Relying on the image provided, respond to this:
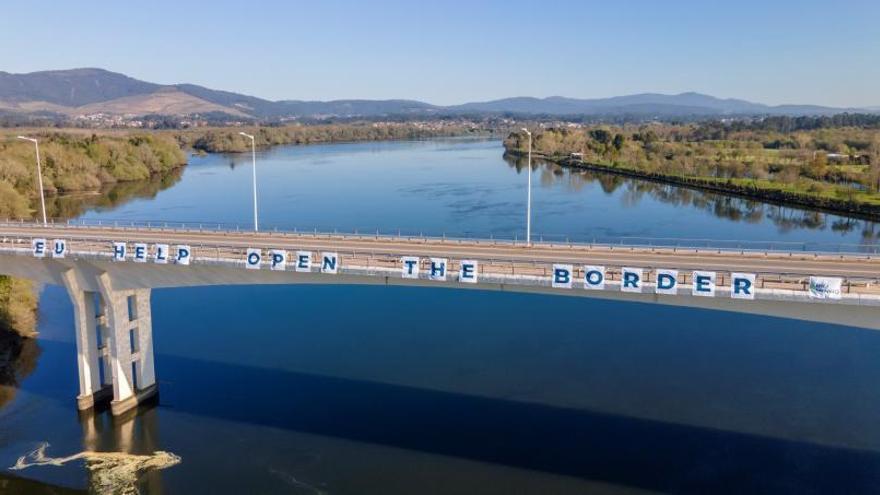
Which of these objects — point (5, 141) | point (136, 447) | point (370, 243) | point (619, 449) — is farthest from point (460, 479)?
point (5, 141)

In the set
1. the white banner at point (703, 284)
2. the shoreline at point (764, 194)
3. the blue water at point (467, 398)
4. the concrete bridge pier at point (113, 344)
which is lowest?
the blue water at point (467, 398)

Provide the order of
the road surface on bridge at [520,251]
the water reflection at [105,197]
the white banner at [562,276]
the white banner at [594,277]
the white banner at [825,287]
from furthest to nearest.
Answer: the water reflection at [105,197] → the road surface on bridge at [520,251] → the white banner at [562,276] → the white banner at [594,277] → the white banner at [825,287]

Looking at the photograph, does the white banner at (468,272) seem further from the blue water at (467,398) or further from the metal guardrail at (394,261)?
the blue water at (467,398)

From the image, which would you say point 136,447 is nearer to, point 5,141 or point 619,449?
point 619,449

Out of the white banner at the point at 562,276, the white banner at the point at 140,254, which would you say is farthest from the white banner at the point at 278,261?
the white banner at the point at 562,276

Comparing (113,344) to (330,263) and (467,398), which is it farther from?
(467,398)

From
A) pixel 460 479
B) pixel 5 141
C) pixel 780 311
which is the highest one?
pixel 5 141
